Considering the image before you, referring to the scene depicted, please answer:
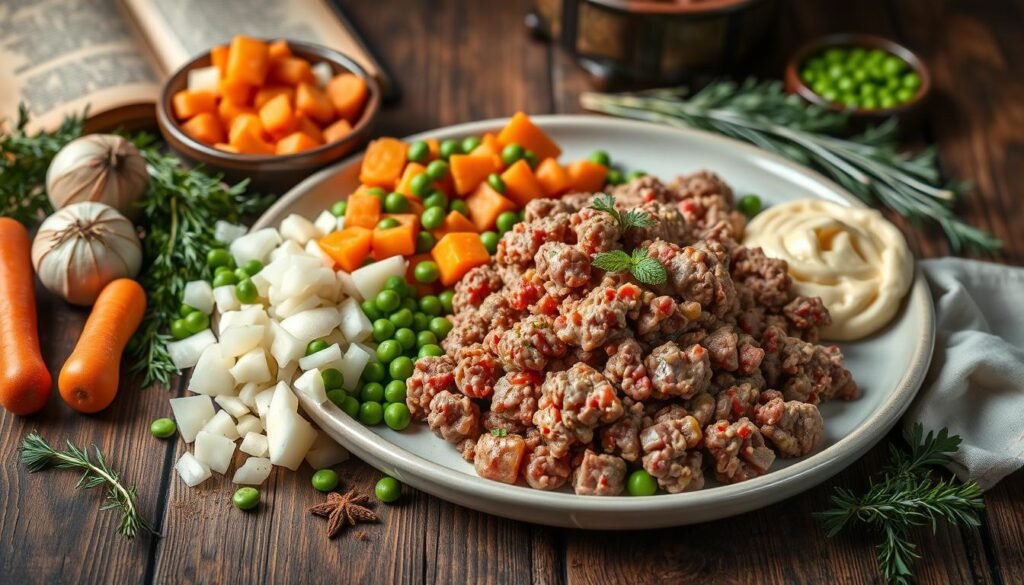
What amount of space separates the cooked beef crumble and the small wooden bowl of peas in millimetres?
2378

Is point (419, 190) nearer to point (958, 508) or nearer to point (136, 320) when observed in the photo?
point (136, 320)

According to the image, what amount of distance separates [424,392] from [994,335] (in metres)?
2.95

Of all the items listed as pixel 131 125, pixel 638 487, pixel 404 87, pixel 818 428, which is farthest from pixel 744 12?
pixel 131 125

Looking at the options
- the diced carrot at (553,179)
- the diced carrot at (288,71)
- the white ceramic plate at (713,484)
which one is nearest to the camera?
the white ceramic plate at (713,484)

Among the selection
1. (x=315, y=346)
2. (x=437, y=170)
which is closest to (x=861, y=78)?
(x=437, y=170)

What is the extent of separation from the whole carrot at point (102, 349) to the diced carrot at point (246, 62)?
1.54 m

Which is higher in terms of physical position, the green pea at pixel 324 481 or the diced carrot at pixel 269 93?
the diced carrot at pixel 269 93

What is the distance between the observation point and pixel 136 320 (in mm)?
5020

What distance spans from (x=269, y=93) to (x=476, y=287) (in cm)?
216

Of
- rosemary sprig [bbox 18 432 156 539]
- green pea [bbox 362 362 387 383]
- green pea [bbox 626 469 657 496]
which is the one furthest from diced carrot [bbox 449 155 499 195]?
rosemary sprig [bbox 18 432 156 539]

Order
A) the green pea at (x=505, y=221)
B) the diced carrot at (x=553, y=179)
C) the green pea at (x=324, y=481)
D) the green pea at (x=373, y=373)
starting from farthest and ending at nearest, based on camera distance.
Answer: the diced carrot at (x=553, y=179) < the green pea at (x=505, y=221) < the green pea at (x=373, y=373) < the green pea at (x=324, y=481)

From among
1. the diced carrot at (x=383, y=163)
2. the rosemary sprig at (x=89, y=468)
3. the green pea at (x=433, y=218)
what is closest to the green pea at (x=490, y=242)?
the green pea at (x=433, y=218)

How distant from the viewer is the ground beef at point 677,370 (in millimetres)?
4082

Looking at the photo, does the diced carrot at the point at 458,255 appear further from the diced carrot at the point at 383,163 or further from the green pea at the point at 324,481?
the green pea at the point at 324,481
